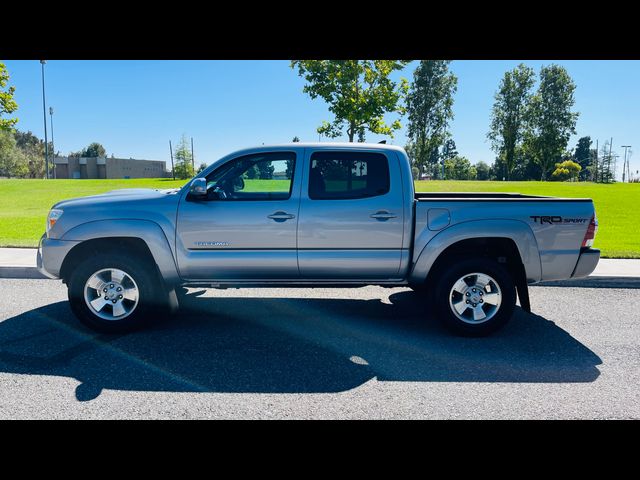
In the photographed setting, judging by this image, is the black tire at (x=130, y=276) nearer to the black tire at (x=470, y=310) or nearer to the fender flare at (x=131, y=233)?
the fender flare at (x=131, y=233)

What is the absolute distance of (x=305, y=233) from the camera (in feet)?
15.5

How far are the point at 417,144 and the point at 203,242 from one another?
54466 mm

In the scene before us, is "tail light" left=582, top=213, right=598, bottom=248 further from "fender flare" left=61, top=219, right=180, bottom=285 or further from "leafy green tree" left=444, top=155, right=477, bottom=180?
"leafy green tree" left=444, top=155, right=477, bottom=180

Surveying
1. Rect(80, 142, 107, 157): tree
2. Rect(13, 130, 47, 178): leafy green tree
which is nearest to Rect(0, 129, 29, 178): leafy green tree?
Rect(13, 130, 47, 178): leafy green tree

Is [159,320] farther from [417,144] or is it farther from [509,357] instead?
[417,144]

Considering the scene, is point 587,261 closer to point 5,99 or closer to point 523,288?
point 523,288

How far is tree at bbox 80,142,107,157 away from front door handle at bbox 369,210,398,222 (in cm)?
10765

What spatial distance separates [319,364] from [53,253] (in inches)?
123

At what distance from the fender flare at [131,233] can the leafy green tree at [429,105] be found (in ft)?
172

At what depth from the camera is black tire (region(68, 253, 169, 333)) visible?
476 centimetres

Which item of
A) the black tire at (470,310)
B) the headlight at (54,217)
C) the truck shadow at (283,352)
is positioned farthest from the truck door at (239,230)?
the black tire at (470,310)

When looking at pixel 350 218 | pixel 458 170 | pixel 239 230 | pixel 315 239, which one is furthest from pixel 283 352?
pixel 458 170

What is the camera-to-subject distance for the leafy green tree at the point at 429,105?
53.5m

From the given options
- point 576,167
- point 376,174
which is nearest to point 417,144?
point 576,167
